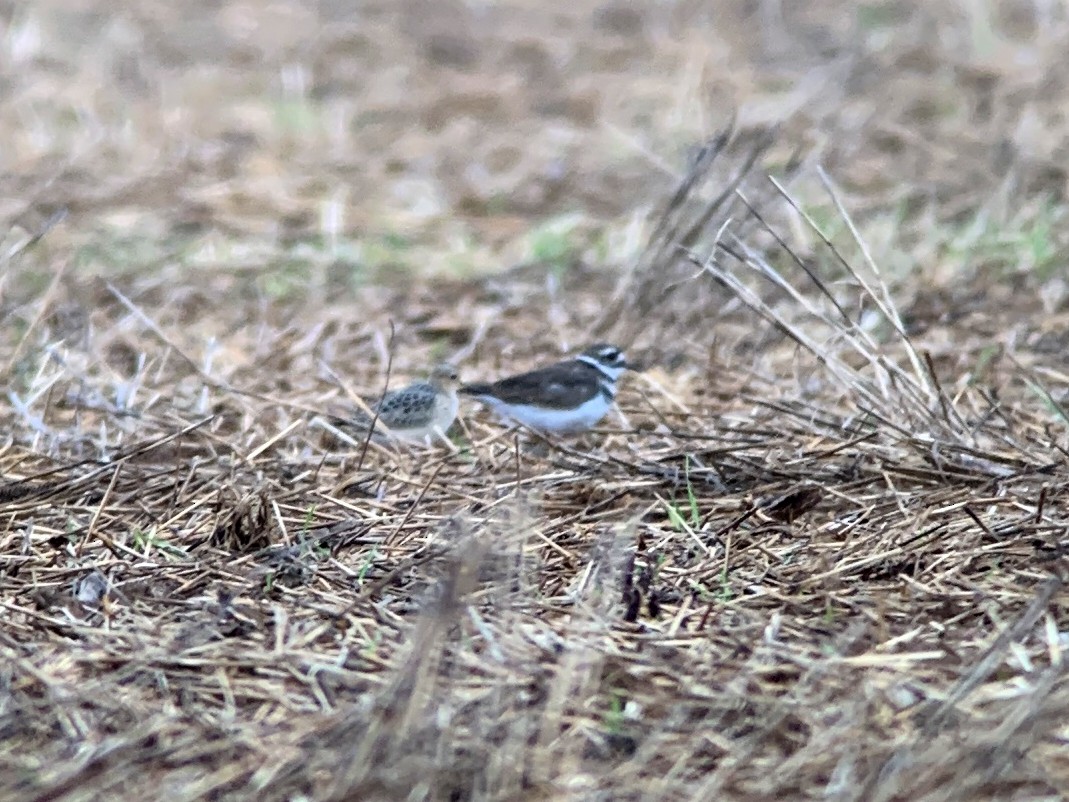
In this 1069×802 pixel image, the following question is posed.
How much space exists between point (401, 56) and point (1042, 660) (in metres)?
9.72

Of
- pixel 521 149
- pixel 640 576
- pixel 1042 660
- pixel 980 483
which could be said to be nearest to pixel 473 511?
pixel 640 576

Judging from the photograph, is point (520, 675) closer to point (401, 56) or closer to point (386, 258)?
point (386, 258)

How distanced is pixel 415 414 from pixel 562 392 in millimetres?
539

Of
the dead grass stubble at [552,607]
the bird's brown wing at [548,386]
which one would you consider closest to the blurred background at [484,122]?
the bird's brown wing at [548,386]

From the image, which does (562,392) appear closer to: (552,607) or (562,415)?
(562,415)

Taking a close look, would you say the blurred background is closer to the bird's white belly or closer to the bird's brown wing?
the bird's brown wing

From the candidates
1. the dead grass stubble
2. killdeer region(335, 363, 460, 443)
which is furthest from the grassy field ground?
killdeer region(335, 363, 460, 443)

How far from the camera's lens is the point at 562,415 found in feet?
17.8

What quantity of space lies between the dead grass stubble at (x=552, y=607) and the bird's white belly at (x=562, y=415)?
0.45 ft

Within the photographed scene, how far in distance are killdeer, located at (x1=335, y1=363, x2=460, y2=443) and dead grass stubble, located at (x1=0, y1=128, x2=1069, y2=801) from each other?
157 millimetres

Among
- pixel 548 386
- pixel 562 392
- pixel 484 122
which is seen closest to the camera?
pixel 562 392

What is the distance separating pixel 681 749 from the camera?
9.71ft

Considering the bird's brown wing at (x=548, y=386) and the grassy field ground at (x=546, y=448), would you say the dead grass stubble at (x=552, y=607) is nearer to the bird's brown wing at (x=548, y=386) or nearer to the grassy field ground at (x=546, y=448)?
the grassy field ground at (x=546, y=448)

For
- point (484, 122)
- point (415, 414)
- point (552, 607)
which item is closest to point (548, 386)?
point (415, 414)
